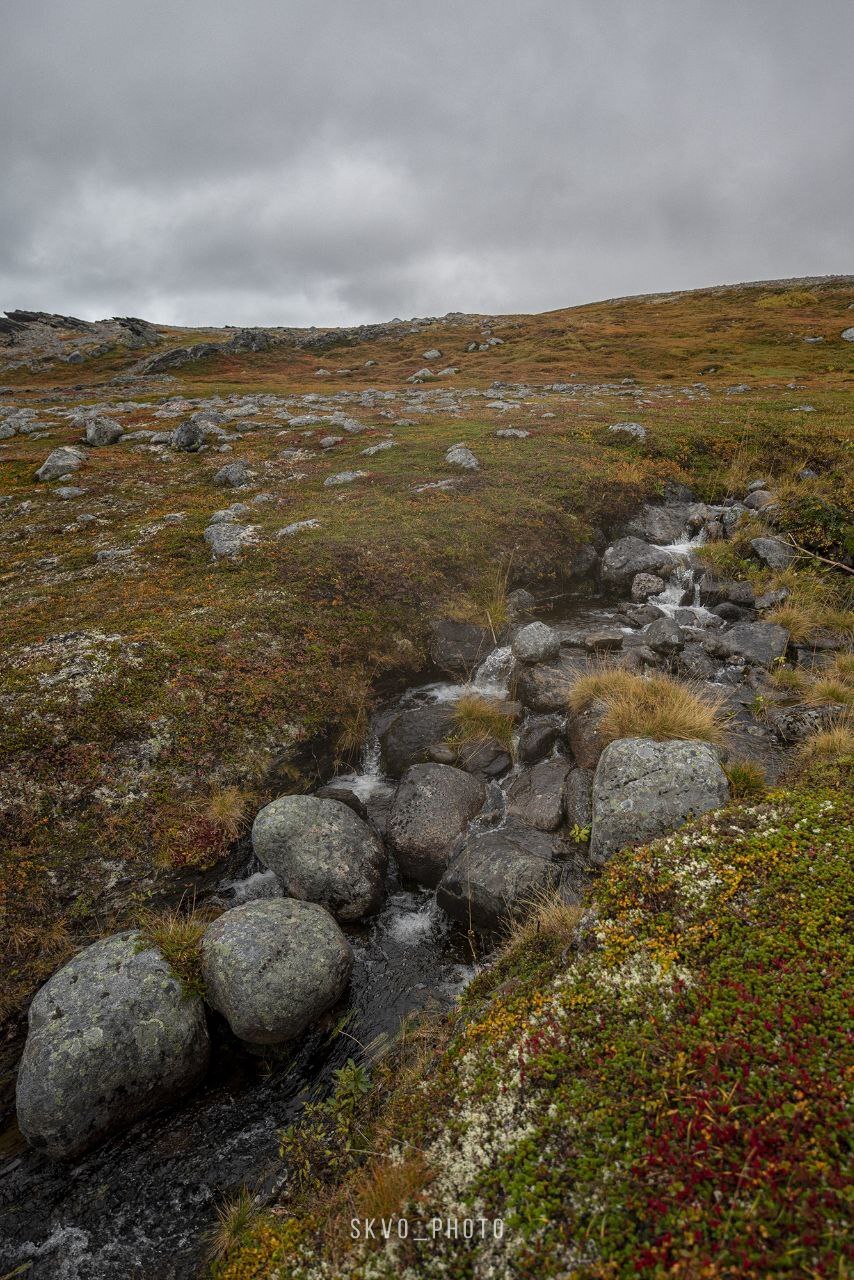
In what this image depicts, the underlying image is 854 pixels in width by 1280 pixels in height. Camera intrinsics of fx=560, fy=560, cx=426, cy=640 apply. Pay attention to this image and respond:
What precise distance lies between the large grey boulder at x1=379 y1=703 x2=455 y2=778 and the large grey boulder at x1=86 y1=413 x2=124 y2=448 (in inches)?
1217

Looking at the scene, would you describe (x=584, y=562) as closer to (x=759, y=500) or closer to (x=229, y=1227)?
(x=759, y=500)

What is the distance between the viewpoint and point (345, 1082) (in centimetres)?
671

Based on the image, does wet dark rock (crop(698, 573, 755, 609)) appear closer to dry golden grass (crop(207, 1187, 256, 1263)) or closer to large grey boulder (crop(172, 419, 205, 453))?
dry golden grass (crop(207, 1187, 256, 1263))

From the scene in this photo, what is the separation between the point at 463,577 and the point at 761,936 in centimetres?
1349

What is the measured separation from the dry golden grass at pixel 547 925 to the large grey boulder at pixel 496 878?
494 mm

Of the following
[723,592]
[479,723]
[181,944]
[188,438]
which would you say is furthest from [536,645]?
[188,438]

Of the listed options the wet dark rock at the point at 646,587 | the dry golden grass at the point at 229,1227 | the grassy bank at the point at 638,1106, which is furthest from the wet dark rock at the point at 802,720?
the dry golden grass at the point at 229,1227

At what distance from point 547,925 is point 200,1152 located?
16.6 feet

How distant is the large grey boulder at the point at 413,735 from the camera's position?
41.4 ft

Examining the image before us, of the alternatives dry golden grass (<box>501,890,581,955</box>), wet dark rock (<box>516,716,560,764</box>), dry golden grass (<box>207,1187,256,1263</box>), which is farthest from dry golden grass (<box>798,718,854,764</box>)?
dry golden grass (<box>207,1187,256,1263</box>)

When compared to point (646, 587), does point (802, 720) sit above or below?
below

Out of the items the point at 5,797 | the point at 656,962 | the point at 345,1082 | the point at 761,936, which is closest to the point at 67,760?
the point at 5,797

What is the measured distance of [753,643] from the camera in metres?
14.5

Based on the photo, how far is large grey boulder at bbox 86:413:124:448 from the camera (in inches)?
1326
